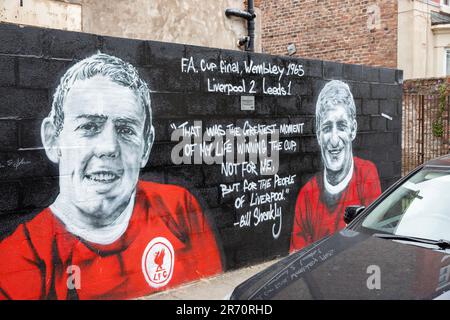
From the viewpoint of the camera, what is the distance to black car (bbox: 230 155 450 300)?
263 cm

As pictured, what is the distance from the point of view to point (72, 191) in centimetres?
415

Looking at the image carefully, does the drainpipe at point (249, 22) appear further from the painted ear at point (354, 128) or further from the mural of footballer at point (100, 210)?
the mural of footballer at point (100, 210)

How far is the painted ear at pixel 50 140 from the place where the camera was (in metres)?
3.97

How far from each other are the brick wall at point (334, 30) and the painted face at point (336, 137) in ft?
23.0

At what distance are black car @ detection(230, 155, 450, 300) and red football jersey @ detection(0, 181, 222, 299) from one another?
5.61 feet

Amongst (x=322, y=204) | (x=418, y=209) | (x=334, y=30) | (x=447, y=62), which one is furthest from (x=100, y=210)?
(x=447, y=62)

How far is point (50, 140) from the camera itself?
401 cm

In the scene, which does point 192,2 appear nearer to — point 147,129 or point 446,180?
point 147,129

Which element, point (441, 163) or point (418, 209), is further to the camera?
point (441, 163)

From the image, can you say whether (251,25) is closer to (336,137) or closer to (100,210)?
(336,137)

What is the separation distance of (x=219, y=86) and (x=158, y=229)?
1.67 meters
